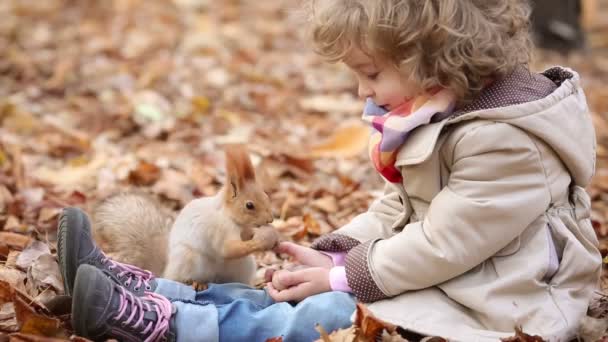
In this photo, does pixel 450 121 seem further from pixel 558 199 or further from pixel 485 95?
pixel 558 199

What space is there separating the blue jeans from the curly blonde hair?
0.64 m

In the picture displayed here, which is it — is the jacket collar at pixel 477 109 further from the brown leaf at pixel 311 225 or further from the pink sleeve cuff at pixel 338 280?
the brown leaf at pixel 311 225

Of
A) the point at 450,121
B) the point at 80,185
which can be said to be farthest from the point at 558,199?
the point at 80,185

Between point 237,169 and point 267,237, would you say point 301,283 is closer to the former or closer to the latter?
point 267,237

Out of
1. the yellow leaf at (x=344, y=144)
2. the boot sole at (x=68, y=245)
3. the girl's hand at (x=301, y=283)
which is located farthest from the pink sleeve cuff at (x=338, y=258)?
the yellow leaf at (x=344, y=144)

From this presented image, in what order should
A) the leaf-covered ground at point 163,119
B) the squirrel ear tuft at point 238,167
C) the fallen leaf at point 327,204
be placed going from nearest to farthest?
the squirrel ear tuft at point 238,167 → the leaf-covered ground at point 163,119 → the fallen leaf at point 327,204

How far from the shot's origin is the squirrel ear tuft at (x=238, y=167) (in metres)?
2.22

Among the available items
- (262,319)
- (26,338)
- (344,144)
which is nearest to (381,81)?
(262,319)

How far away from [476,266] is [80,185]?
7.15ft

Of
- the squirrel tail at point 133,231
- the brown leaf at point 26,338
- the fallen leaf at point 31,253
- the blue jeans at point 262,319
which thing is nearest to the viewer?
the brown leaf at point 26,338

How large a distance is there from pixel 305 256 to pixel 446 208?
55 cm

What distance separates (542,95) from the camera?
2.08 metres

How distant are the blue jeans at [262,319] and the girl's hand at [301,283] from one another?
34 millimetres

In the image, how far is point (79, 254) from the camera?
7.07 ft
